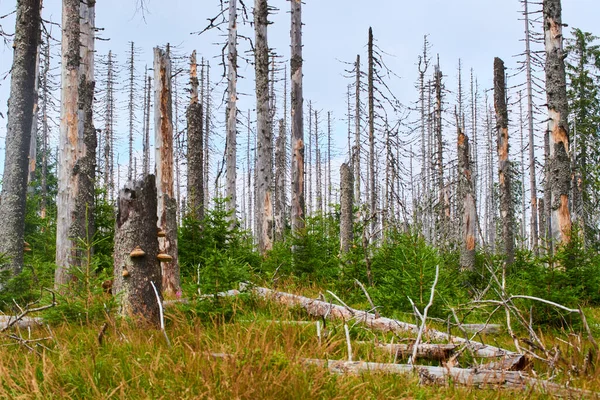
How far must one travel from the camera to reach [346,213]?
8.52m

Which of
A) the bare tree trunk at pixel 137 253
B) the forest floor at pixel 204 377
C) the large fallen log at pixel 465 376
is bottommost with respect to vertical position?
the large fallen log at pixel 465 376

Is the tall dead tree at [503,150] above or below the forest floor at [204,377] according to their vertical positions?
above

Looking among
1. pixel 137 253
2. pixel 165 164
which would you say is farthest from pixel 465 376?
pixel 165 164

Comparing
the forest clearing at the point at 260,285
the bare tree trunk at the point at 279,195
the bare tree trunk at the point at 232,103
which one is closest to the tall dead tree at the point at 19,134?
the forest clearing at the point at 260,285

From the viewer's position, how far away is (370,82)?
1816 cm

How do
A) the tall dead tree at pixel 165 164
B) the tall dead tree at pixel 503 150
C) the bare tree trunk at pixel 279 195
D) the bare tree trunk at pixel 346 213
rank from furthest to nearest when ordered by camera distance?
the bare tree trunk at pixel 279 195 → the tall dead tree at pixel 503 150 → the bare tree trunk at pixel 346 213 → the tall dead tree at pixel 165 164

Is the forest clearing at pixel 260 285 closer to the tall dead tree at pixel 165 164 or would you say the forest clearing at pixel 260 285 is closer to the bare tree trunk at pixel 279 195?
the tall dead tree at pixel 165 164

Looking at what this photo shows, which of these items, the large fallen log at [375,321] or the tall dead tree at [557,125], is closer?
the large fallen log at [375,321]

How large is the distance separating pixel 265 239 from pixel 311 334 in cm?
961

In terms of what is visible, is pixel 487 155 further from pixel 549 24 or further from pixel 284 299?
pixel 284 299

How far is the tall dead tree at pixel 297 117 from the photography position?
12.1 metres

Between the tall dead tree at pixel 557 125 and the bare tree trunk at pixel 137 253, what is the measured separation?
9.20 m

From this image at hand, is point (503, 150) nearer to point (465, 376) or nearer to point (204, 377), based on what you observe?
point (465, 376)

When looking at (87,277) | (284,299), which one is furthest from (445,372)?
(87,277)
